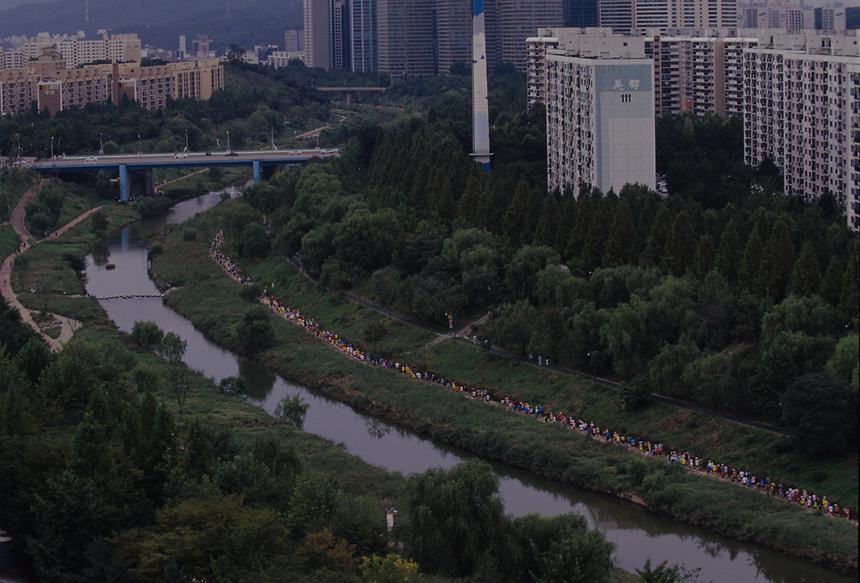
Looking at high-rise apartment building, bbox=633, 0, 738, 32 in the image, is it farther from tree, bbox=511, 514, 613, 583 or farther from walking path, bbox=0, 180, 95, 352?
tree, bbox=511, 514, 613, 583

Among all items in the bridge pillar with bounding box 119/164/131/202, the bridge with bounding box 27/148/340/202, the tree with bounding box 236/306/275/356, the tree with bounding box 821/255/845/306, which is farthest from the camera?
the bridge with bounding box 27/148/340/202

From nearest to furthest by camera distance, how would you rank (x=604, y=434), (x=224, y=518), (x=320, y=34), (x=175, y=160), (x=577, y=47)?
(x=224, y=518)
(x=604, y=434)
(x=577, y=47)
(x=175, y=160)
(x=320, y=34)

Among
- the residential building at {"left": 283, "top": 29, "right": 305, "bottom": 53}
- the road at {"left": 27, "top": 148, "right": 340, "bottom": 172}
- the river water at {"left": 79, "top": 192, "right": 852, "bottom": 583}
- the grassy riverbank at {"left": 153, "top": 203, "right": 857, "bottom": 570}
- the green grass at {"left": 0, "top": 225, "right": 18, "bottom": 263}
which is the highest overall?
the residential building at {"left": 283, "top": 29, "right": 305, "bottom": 53}

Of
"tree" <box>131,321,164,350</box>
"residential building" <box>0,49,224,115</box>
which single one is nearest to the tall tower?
"tree" <box>131,321,164,350</box>

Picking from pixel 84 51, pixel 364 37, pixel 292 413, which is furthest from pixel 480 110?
pixel 84 51

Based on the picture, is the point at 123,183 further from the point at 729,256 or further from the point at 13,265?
the point at 729,256

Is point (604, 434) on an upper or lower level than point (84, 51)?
lower

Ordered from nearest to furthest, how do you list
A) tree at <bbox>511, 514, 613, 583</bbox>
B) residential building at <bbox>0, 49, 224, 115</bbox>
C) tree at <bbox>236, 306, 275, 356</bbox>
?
tree at <bbox>511, 514, 613, 583</bbox> → tree at <bbox>236, 306, 275, 356</bbox> → residential building at <bbox>0, 49, 224, 115</bbox>
